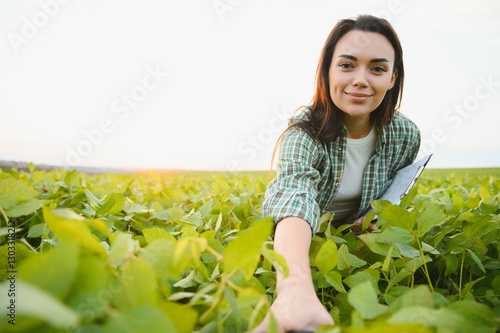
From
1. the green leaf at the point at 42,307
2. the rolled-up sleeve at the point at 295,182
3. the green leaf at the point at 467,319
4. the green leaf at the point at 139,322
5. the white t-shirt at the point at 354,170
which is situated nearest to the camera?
the green leaf at the point at 42,307

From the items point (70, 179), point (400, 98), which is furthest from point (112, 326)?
point (400, 98)

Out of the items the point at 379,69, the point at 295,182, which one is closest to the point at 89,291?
the point at 295,182

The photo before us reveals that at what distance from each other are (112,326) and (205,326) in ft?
0.69

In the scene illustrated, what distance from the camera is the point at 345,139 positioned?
1.88 metres

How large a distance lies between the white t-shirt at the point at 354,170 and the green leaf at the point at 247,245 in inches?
58.6

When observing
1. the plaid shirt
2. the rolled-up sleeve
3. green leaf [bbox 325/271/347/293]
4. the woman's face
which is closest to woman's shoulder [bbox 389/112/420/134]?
the plaid shirt

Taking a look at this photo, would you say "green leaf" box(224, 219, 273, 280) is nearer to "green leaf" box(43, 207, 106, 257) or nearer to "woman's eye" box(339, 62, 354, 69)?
"green leaf" box(43, 207, 106, 257)

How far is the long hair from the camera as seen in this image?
179 centimetres

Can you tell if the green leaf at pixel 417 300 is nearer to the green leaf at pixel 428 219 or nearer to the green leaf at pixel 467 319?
the green leaf at pixel 467 319

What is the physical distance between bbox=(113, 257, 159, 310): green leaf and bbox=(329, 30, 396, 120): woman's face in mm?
1426

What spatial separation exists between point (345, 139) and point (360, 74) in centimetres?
32

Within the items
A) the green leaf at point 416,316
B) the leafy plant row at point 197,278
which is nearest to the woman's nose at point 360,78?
the leafy plant row at point 197,278

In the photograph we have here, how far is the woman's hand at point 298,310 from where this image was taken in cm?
74

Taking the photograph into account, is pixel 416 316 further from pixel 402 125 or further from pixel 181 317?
pixel 402 125
